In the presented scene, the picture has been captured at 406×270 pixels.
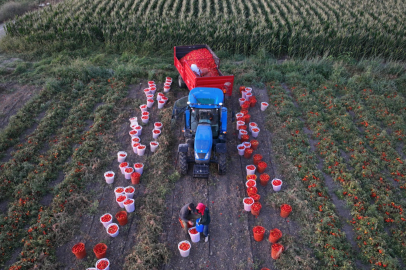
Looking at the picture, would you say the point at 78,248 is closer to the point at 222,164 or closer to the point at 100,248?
the point at 100,248

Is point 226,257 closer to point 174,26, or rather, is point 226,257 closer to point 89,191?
point 89,191

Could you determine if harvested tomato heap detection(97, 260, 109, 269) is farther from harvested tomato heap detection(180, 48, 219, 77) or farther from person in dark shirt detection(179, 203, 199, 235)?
harvested tomato heap detection(180, 48, 219, 77)

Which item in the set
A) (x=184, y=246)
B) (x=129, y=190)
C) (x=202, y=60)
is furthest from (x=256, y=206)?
(x=202, y=60)

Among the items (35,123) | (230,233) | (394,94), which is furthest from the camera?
(394,94)

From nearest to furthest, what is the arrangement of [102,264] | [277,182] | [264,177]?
1. [102,264]
2. [277,182]
3. [264,177]

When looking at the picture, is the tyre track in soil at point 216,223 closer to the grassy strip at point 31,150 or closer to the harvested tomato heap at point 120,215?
the harvested tomato heap at point 120,215

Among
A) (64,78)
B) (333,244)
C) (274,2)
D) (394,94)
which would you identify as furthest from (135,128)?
(274,2)

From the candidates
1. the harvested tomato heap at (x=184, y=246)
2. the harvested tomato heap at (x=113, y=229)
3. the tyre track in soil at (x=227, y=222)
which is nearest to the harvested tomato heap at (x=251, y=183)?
the tyre track in soil at (x=227, y=222)
